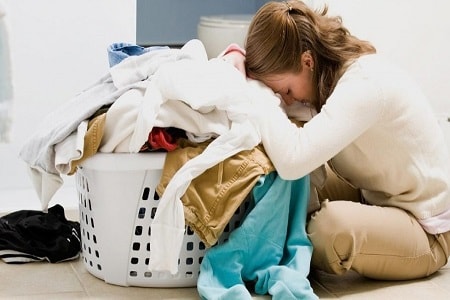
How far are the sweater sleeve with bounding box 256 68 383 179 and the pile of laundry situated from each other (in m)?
0.03

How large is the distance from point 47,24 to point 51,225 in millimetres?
861

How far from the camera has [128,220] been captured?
7.10 ft

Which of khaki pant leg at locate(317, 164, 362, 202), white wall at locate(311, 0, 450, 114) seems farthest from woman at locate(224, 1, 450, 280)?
white wall at locate(311, 0, 450, 114)

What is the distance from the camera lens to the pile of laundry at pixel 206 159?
6.77 ft

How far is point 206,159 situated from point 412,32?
155cm

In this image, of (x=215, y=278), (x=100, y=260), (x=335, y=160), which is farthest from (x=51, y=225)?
(x=335, y=160)

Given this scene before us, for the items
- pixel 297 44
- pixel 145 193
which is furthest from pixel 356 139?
pixel 145 193

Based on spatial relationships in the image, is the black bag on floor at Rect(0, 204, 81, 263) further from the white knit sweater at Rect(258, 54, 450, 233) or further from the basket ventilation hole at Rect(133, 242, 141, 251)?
the white knit sweater at Rect(258, 54, 450, 233)

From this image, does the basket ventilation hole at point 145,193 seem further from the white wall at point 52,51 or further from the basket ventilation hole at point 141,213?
the white wall at point 52,51

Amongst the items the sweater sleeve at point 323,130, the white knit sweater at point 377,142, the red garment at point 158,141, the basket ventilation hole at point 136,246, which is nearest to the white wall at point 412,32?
the white knit sweater at point 377,142

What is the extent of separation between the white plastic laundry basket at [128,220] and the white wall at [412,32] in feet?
4.36

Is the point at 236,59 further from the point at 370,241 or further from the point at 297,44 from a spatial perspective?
the point at 370,241

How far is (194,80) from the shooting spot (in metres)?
2.12

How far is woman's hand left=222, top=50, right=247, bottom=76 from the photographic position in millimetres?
2268
